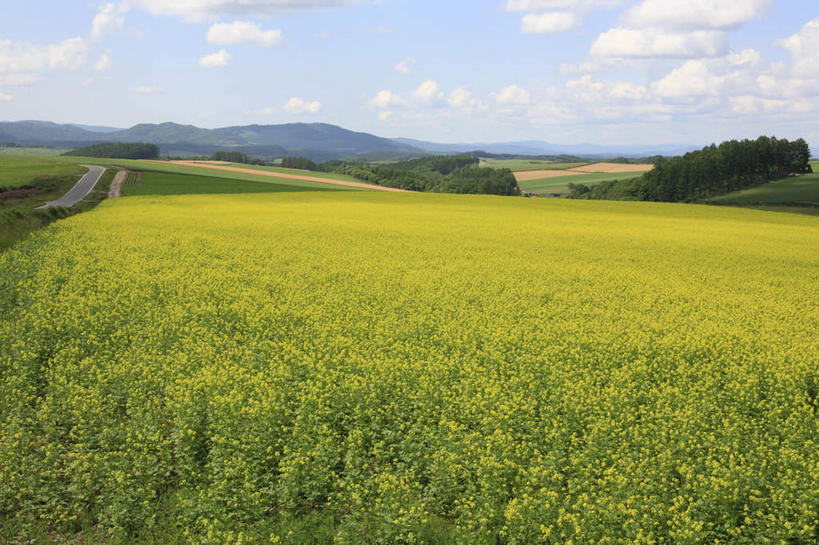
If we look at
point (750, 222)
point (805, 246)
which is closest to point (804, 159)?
point (750, 222)

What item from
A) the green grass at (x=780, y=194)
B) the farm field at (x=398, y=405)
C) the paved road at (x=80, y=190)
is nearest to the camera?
the farm field at (x=398, y=405)

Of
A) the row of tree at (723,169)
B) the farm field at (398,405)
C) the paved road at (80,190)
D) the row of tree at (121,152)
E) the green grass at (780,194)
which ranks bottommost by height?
the farm field at (398,405)

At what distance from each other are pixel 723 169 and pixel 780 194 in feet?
49.1

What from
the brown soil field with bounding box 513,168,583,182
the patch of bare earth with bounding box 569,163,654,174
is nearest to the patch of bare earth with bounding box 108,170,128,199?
the brown soil field with bounding box 513,168,583,182

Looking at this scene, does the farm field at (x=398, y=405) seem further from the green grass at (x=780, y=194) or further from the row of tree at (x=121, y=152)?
the row of tree at (x=121, y=152)

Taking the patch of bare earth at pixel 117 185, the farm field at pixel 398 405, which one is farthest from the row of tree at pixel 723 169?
the patch of bare earth at pixel 117 185

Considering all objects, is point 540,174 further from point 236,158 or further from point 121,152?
point 121,152

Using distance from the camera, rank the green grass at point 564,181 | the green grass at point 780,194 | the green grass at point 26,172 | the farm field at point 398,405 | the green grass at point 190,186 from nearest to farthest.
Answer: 1. the farm field at point 398,405
2. the green grass at point 26,172
3. the green grass at point 190,186
4. the green grass at point 780,194
5. the green grass at point 564,181

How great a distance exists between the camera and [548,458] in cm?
969

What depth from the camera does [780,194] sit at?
277ft

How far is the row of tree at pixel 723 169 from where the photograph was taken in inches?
3866

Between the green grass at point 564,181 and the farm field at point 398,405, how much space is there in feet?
366

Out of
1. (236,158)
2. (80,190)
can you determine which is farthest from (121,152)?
(80,190)

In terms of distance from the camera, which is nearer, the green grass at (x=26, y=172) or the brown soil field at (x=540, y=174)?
the green grass at (x=26, y=172)
